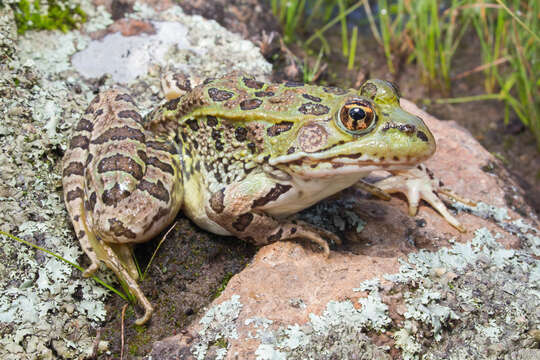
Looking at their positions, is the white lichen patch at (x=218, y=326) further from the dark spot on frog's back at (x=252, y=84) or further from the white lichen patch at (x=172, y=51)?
the white lichen patch at (x=172, y=51)

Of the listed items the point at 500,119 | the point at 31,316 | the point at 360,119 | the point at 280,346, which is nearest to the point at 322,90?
the point at 360,119

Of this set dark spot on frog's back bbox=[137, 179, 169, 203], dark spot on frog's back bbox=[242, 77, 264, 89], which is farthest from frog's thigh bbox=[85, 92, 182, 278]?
dark spot on frog's back bbox=[242, 77, 264, 89]

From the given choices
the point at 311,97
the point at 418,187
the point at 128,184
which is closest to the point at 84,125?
the point at 128,184

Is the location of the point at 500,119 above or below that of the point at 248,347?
below

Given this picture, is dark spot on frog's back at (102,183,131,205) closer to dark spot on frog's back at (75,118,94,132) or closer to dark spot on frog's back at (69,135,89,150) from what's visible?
dark spot on frog's back at (69,135,89,150)

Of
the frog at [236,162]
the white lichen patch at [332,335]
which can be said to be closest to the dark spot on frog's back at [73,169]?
the frog at [236,162]

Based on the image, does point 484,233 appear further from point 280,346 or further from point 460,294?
point 280,346

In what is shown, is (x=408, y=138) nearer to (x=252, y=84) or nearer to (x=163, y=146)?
(x=252, y=84)
